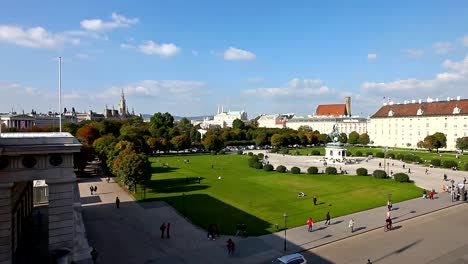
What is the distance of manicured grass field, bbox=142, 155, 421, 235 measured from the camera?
32625 millimetres

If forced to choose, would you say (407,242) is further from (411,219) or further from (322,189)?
(322,189)

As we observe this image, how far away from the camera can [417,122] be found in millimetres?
125062

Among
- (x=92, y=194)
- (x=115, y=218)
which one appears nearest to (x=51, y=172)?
(x=115, y=218)

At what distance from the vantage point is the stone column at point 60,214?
58.6ft

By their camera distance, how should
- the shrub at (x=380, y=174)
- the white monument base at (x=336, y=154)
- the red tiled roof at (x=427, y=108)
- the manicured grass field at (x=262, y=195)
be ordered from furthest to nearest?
the red tiled roof at (x=427, y=108) < the white monument base at (x=336, y=154) < the shrub at (x=380, y=174) < the manicured grass field at (x=262, y=195)

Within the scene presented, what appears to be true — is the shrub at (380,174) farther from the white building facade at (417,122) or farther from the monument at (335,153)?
the white building facade at (417,122)

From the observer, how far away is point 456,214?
3438cm

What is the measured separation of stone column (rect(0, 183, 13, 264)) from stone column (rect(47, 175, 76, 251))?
176 cm

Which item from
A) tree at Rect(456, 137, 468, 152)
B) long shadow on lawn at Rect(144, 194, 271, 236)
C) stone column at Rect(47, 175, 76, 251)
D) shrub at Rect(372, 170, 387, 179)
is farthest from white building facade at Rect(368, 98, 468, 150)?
stone column at Rect(47, 175, 76, 251)

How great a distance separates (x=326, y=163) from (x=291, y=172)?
1624cm

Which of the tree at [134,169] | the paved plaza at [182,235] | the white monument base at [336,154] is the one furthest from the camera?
the white monument base at [336,154]

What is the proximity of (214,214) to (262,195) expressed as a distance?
1000 cm

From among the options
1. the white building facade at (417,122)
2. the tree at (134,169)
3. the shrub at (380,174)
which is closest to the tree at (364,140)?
the white building facade at (417,122)

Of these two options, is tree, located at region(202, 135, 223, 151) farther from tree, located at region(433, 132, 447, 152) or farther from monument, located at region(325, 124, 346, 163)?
tree, located at region(433, 132, 447, 152)
